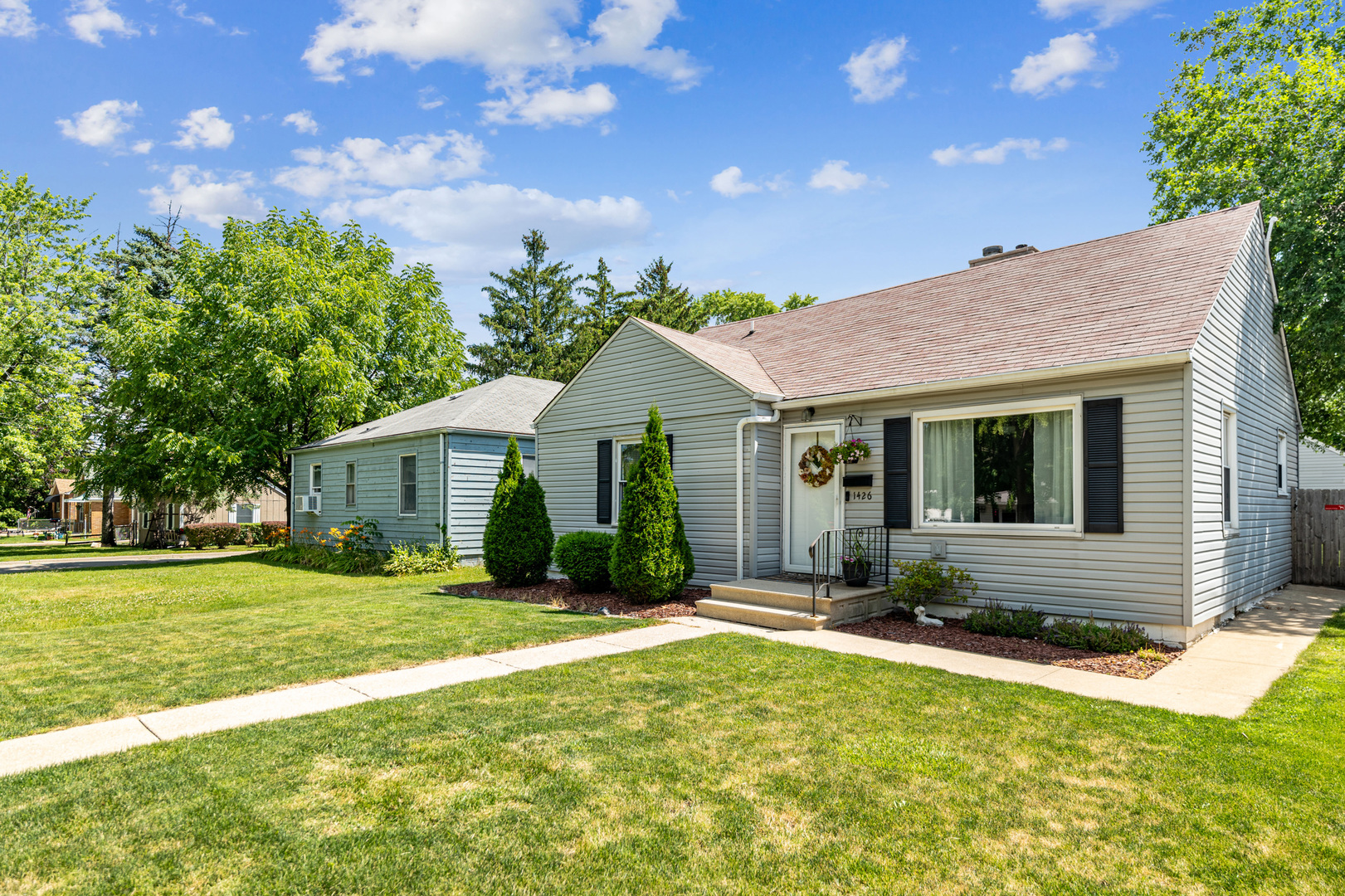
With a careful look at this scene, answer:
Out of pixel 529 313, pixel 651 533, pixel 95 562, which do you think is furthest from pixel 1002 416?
pixel 529 313

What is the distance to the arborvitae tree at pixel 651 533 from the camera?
9.45 metres

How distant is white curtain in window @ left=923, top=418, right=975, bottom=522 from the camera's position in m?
8.30

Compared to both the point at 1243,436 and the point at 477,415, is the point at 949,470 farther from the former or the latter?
the point at 477,415

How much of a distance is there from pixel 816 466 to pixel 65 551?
94.3 ft

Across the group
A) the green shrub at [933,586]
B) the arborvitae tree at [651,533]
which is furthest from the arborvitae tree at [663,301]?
the green shrub at [933,586]

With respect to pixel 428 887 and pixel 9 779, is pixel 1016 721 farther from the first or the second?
pixel 9 779

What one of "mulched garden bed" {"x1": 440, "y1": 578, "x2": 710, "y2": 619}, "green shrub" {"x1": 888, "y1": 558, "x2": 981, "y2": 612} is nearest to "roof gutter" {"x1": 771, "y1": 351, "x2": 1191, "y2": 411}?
"green shrub" {"x1": 888, "y1": 558, "x2": 981, "y2": 612}

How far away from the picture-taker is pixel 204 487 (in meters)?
20.2

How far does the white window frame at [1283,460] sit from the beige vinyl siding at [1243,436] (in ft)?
0.49

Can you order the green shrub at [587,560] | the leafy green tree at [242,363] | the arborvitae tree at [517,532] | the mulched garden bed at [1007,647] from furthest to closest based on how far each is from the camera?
the leafy green tree at [242,363] → the arborvitae tree at [517,532] → the green shrub at [587,560] → the mulched garden bed at [1007,647]

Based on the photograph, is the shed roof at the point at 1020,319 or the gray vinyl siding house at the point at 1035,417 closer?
the gray vinyl siding house at the point at 1035,417

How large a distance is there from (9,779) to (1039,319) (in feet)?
34.4

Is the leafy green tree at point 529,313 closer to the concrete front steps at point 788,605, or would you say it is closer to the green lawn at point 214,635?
the green lawn at point 214,635

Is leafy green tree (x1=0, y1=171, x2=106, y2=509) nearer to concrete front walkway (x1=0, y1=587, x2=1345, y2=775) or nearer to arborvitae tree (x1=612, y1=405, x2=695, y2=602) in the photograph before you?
arborvitae tree (x1=612, y1=405, x2=695, y2=602)
